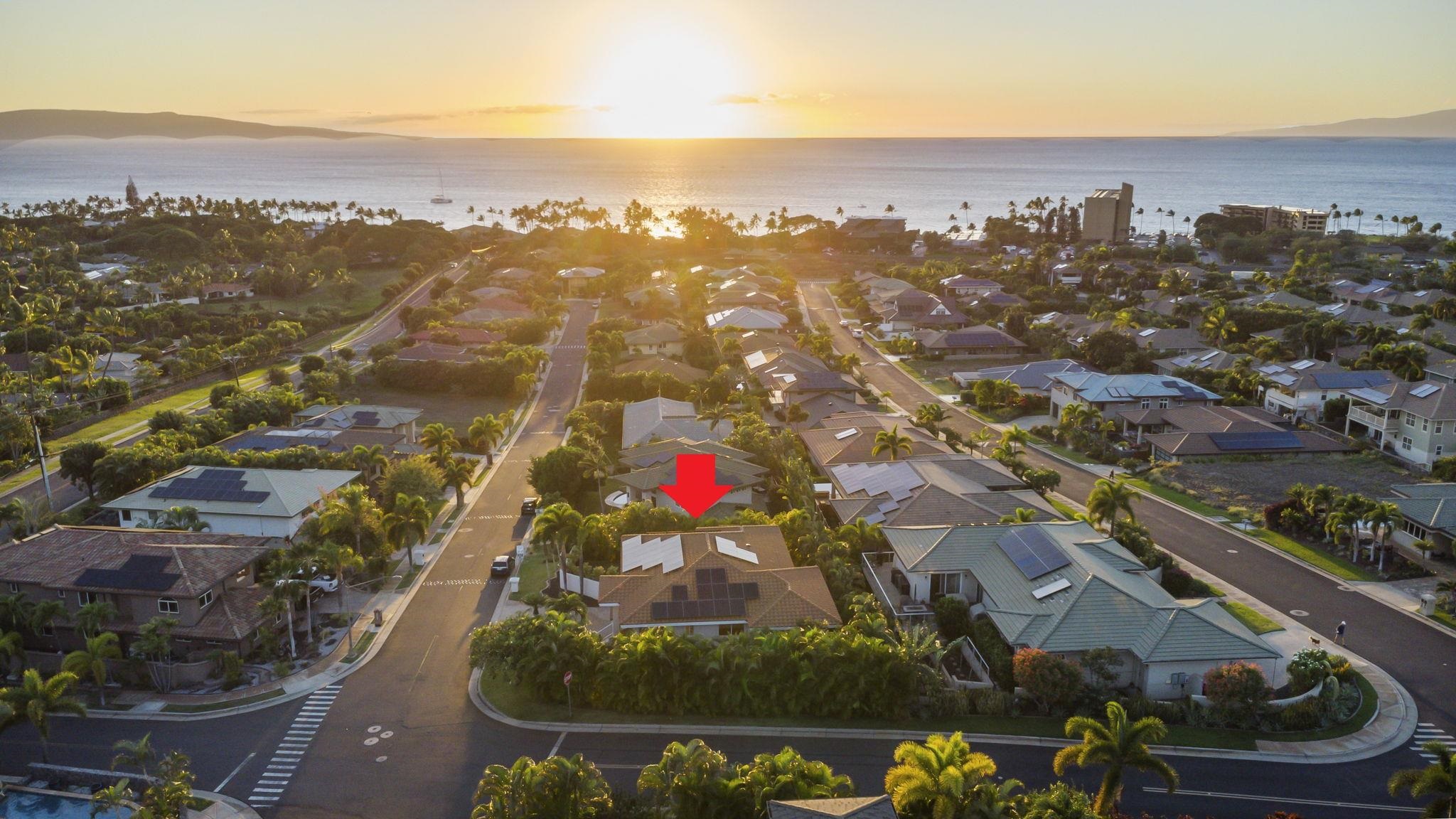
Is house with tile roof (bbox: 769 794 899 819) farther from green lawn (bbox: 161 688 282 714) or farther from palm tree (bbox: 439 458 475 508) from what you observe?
palm tree (bbox: 439 458 475 508)

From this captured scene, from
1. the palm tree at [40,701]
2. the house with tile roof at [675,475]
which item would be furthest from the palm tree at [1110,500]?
the palm tree at [40,701]

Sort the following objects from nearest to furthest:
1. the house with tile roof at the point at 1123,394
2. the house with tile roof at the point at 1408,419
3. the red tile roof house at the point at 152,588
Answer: the red tile roof house at the point at 152,588 → the house with tile roof at the point at 1408,419 → the house with tile roof at the point at 1123,394

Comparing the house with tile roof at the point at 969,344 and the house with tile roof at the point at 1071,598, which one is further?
the house with tile roof at the point at 969,344

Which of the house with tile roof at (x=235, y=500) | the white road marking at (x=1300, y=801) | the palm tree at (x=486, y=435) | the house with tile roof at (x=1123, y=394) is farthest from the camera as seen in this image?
the house with tile roof at (x=1123, y=394)

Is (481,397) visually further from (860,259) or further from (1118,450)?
(860,259)

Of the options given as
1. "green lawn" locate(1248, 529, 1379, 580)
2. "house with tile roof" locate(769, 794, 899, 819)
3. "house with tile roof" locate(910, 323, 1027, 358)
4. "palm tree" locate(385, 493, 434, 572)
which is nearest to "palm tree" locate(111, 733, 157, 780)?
"palm tree" locate(385, 493, 434, 572)

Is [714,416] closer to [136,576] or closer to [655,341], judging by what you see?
[655,341]

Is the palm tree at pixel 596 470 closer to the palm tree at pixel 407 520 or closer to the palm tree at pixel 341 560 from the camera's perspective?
the palm tree at pixel 407 520
